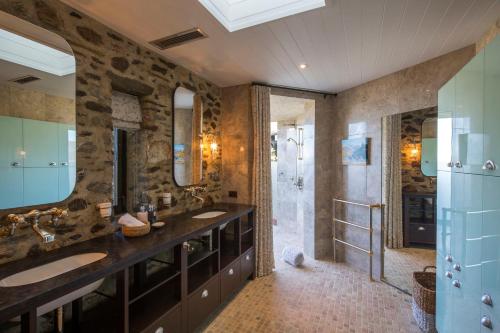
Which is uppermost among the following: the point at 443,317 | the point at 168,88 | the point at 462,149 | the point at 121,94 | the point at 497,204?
the point at 168,88

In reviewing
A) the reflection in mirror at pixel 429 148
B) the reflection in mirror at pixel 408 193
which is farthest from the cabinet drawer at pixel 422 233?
the reflection in mirror at pixel 429 148

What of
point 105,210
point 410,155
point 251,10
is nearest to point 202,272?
point 105,210

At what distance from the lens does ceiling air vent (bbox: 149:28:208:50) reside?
1.92 m

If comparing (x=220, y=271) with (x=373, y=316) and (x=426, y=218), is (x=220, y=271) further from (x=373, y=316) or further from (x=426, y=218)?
(x=426, y=218)

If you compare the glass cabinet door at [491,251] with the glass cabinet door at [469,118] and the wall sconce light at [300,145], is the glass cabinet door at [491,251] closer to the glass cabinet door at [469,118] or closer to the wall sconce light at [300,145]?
the glass cabinet door at [469,118]

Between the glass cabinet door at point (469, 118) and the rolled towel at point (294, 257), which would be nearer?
the glass cabinet door at point (469, 118)

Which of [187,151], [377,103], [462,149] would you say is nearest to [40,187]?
[187,151]

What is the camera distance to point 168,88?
96.9 inches

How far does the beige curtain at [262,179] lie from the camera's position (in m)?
3.10

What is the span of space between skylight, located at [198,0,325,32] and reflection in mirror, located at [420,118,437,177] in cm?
166

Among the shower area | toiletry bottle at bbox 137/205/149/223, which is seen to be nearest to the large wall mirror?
toiletry bottle at bbox 137/205/149/223

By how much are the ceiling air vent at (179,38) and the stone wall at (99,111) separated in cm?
19

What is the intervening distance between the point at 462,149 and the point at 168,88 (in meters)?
2.52

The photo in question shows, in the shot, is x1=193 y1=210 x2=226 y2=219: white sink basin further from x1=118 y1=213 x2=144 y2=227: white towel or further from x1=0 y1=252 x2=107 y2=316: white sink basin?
x1=0 y1=252 x2=107 y2=316: white sink basin
